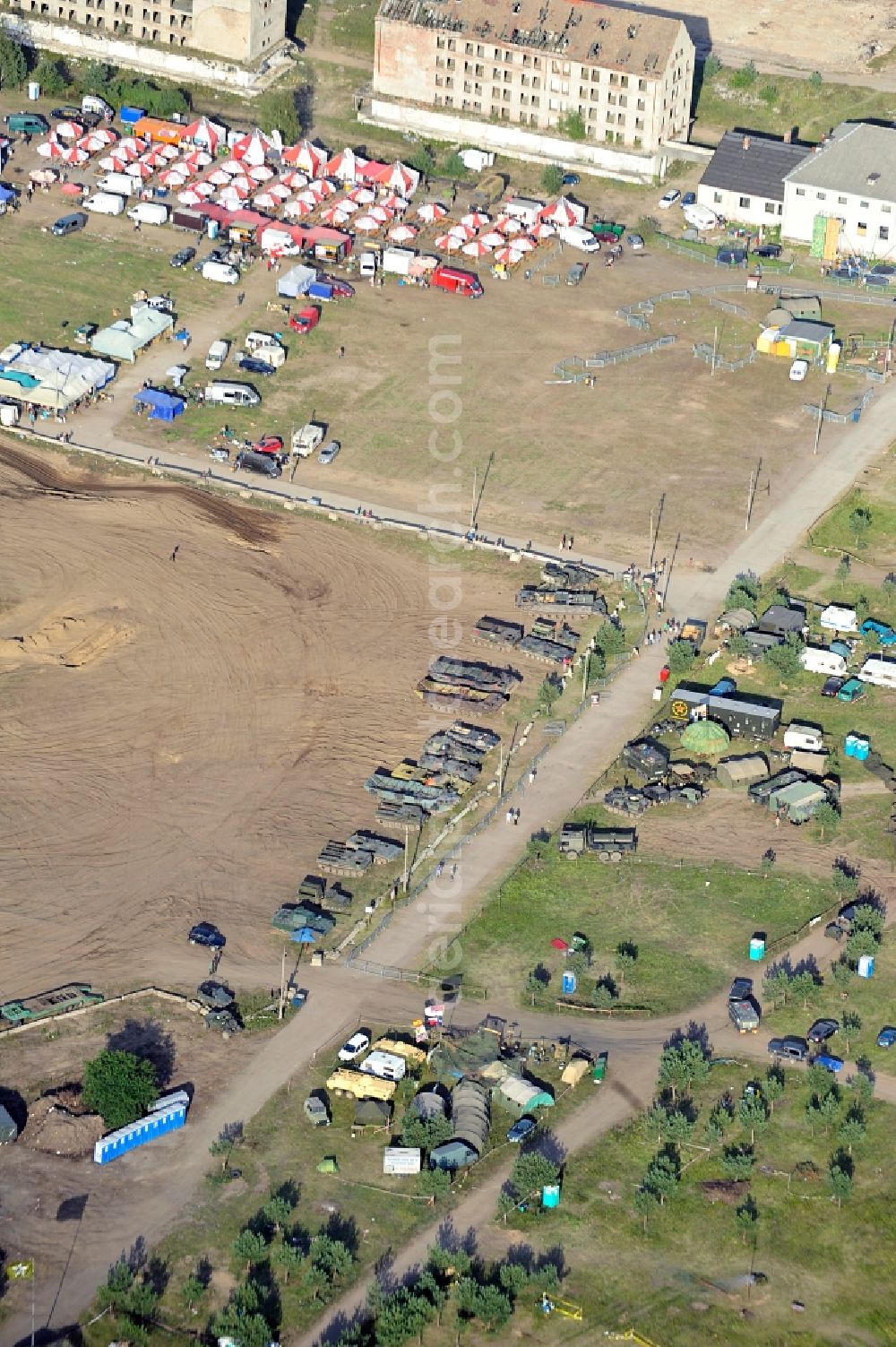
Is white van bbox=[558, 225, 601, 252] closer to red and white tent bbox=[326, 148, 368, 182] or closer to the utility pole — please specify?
red and white tent bbox=[326, 148, 368, 182]

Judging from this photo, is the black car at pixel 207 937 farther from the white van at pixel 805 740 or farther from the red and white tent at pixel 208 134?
the red and white tent at pixel 208 134

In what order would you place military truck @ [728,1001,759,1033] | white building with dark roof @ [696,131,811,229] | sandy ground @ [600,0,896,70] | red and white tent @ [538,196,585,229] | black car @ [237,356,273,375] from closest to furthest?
military truck @ [728,1001,759,1033] < black car @ [237,356,273,375] < white building with dark roof @ [696,131,811,229] < red and white tent @ [538,196,585,229] < sandy ground @ [600,0,896,70]

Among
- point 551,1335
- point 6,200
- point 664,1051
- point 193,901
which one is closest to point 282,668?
point 193,901

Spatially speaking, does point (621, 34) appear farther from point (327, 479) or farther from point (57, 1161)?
point (57, 1161)

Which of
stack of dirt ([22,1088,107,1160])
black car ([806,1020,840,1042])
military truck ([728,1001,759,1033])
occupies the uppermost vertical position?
black car ([806,1020,840,1042])

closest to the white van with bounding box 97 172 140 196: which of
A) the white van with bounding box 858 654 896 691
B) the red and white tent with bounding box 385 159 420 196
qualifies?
the red and white tent with bounding box 385 159 420 196

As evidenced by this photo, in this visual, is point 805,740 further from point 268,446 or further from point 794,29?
point 794,29

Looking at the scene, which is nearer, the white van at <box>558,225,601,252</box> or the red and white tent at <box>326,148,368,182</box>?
the white van at <box>558,225,601,252</box>
